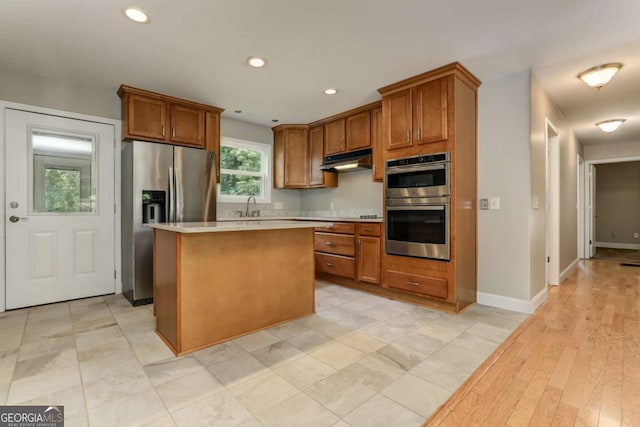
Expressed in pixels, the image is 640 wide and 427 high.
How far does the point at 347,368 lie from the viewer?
1935 mm

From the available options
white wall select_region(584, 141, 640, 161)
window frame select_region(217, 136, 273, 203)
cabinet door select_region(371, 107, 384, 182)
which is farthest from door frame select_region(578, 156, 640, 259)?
window frame select_region(217, 136, 273, 203)

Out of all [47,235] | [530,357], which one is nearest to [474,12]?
[530,357]

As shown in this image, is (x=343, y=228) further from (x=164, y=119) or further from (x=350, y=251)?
(x=164, y=119)

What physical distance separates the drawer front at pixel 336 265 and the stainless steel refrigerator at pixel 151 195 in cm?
163

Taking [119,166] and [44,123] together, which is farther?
[119,166]

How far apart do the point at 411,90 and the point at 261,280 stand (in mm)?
2467

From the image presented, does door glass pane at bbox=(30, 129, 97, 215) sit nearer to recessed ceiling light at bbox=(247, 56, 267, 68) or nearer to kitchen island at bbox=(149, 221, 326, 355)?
kitchen island at bbox=(149, 221, 326, 355)

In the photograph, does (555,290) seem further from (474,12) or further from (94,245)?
(94,245)

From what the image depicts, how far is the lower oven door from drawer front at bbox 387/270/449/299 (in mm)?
225

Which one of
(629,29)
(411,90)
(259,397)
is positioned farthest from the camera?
(411,90)

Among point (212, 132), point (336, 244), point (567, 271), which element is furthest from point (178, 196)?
point (567, 271)

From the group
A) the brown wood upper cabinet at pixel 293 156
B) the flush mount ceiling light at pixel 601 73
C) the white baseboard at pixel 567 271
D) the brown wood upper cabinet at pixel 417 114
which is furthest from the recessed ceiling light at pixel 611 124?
the brown wood upper cabinet at pixel 293 156

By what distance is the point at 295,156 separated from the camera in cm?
505

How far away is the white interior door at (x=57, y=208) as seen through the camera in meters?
3.11
